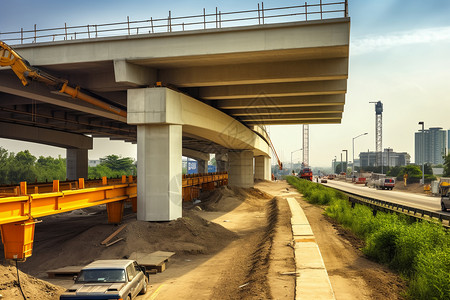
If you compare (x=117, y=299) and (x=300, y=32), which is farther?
(x=300, y=32)

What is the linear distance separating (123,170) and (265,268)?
5494 inches

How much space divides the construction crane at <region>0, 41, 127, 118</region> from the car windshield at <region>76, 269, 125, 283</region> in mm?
14198

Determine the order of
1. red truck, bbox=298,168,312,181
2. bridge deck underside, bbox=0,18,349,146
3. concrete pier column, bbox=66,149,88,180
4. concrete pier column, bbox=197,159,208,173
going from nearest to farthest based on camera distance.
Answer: bridge deck underside, bbox=0,18,349,146, concrete pier column, bbox=66,149,88,180, red truck, bbox=298,168,312,181, concrete pier column, bbox=197,159,208,173

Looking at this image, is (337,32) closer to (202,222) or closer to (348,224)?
(348,224)

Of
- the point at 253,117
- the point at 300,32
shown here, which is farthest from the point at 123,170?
the point at 300,32

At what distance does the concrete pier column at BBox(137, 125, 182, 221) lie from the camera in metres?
20.9

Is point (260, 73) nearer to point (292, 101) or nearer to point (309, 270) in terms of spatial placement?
point (292, 101)

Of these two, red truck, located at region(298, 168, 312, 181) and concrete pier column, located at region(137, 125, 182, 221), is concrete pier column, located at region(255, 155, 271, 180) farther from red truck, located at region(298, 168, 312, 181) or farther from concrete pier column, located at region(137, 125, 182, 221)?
concrete pier column, located at region(137, 125, 182, 221)

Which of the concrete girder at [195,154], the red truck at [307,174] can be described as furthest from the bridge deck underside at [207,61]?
Answer: the red truck at [307,174]

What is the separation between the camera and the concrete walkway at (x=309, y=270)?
9.84 metres

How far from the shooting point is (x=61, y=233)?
22422 mm

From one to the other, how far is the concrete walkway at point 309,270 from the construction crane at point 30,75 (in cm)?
1520

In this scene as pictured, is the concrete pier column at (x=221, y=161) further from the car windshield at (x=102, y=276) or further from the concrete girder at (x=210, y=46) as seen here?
the car windshield at (x=102, y=276)

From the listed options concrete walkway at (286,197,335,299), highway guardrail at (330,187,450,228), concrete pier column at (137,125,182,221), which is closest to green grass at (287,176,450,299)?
highway guardrail at (330,187,450,228)
